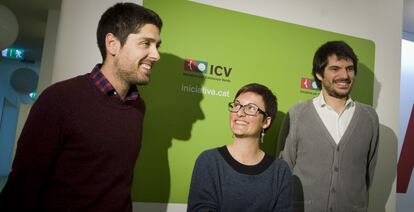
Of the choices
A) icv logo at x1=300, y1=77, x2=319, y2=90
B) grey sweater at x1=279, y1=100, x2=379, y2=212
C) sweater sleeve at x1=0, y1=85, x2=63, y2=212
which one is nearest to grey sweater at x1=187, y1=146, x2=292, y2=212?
grey sweater at x1=279, y1=100, x2=379, y2=212

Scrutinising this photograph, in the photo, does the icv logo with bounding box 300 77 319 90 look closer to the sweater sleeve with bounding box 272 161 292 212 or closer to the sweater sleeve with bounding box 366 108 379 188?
the sweater sleeve with bounding box 366 108 379 188

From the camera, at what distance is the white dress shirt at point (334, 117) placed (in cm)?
202

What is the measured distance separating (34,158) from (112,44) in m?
0.62

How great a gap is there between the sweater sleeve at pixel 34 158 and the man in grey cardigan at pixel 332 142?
4.61 ft

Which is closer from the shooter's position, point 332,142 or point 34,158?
point 34,158

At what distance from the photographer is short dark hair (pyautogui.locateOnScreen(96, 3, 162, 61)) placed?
1495mm

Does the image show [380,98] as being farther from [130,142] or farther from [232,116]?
[130,142]

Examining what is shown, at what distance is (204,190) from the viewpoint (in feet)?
4.79

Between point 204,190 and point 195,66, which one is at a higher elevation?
point 195,66

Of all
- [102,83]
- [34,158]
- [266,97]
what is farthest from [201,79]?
[34,158]

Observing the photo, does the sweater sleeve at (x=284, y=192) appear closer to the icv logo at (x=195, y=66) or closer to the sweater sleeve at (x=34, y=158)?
the icv logo at (x=195, y=66)

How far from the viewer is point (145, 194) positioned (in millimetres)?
1978

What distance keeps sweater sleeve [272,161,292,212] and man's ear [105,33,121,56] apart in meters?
1.01

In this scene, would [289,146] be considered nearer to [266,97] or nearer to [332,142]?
[332,142]
